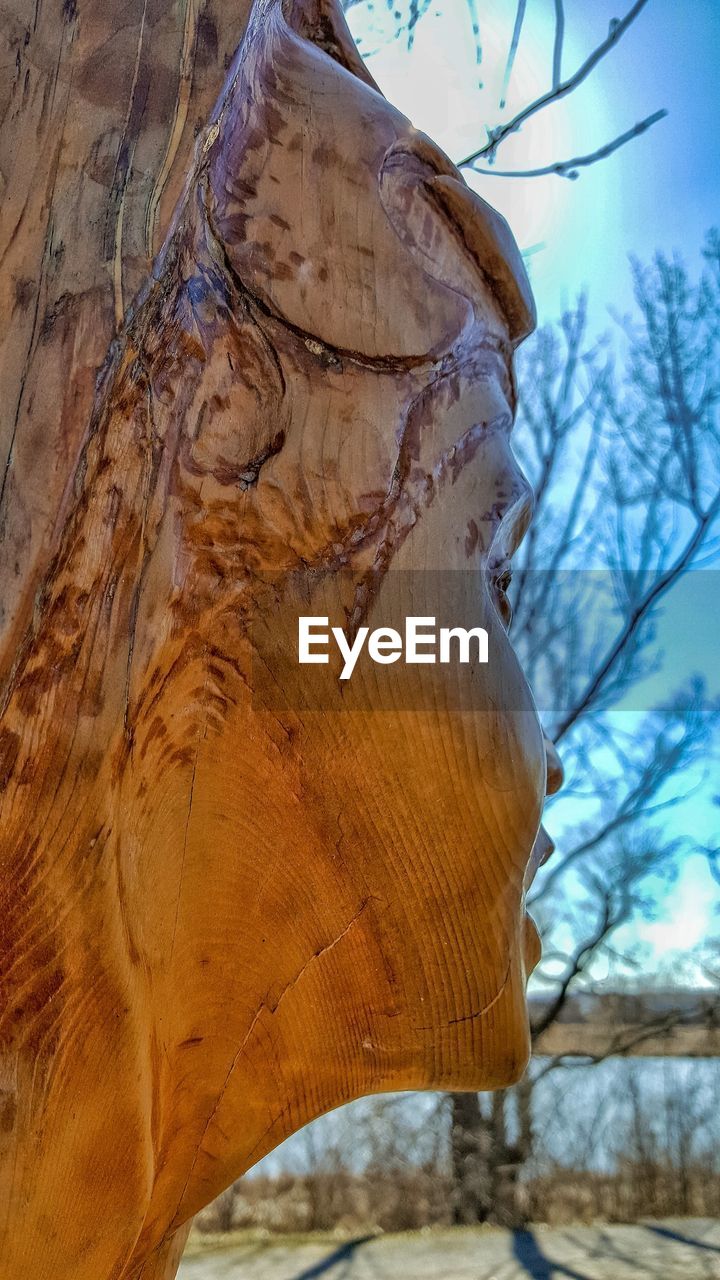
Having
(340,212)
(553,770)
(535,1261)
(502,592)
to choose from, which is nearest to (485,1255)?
(535,1261)

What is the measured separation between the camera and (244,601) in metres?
0.54

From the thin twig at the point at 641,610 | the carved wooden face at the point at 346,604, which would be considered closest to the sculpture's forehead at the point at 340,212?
the carved wooden face at the point at 346,604

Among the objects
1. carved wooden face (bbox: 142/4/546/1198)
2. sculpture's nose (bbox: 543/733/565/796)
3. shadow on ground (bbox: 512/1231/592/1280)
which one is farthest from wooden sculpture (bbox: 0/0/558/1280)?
shadow on ground (bbox: 512/1231/592/1280)

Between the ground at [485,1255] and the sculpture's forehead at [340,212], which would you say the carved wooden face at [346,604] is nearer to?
the sculpture's forehead at [340,212]

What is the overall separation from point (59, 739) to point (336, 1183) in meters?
2.82

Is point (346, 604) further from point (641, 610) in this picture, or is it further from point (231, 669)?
point (641, 610)

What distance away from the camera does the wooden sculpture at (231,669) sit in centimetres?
51

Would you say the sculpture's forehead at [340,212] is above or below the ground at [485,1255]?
above

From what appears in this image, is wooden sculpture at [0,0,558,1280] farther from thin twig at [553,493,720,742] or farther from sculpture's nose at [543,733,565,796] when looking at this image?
thin twig at [553,493,720,742]

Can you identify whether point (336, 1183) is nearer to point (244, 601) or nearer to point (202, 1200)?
point (202, 1200)

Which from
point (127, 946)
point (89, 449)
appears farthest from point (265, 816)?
point (89, 449)

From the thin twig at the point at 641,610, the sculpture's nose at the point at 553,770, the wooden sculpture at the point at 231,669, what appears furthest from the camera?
the thin twig at the point at 641,610

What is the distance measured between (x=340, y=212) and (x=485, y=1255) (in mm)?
2819

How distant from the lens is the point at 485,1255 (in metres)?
2.74
